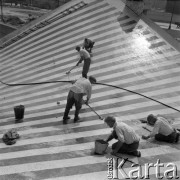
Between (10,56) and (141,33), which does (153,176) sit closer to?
(141,33)

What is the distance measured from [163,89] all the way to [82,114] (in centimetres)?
305

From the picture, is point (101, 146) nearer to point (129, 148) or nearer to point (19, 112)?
point (129, 148)

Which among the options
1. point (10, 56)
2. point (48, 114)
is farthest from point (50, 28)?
point (48, 114)

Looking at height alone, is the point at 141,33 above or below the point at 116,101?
above

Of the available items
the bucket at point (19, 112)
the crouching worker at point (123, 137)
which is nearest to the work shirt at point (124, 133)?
the crouching worker at point (123, 137)

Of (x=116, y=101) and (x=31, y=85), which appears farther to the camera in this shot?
(x=31, y=85)

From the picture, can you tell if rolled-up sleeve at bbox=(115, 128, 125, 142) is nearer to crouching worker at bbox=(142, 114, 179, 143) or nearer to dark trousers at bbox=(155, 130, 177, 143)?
crouching worker at bbox=(142, 114, 179, 143)

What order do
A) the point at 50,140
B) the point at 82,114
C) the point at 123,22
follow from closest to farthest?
1. the point at 50,140
2. the point at 82,114
3. the point at 123,22

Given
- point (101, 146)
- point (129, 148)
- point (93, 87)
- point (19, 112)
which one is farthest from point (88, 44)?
point (129, 148)

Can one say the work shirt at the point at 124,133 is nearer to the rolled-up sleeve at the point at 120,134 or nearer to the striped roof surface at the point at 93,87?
the rolled-up sleeve at the point at 120,134

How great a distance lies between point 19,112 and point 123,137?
12.7ft

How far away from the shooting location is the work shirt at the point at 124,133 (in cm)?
512

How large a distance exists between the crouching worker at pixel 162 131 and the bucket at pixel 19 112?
12.3 ft

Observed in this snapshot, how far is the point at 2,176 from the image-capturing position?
5.14 meters
